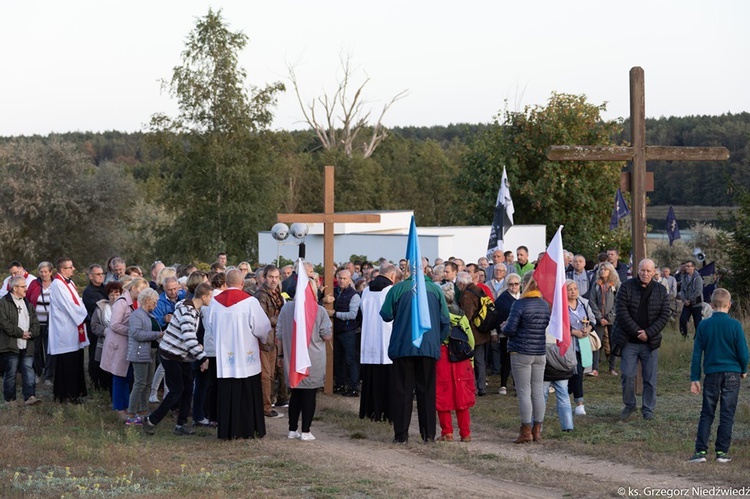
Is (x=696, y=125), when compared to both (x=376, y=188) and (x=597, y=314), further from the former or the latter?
(x=597, y=314)

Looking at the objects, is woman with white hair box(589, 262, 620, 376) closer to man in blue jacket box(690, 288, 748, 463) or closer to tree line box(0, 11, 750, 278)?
man in blue jacket box(690, 288, 748, 463)

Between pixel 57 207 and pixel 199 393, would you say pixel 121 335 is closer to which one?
pixel 199 393

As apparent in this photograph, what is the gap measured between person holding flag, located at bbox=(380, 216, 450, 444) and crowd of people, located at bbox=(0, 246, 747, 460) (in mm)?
14

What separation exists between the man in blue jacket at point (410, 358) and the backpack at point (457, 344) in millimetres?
177

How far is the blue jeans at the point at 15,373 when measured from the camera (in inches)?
547

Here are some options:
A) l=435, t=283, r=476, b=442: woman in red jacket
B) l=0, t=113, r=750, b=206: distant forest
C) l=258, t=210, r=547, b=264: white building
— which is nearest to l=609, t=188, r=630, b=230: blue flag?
l=258, t=210, r=547, b=264: white building

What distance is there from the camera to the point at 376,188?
241ft

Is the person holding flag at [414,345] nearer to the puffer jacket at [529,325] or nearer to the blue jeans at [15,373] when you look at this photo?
the puffer jacket at [529,325]

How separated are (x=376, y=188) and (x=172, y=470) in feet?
210

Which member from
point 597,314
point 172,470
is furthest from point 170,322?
point 597,314

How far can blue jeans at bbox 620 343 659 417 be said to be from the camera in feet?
40.9

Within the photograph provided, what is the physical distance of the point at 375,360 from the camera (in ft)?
44.5

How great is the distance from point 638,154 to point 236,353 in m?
6.32

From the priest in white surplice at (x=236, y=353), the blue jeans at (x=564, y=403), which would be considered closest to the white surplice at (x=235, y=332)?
the priest in white surplice at (x=236, y=353)
